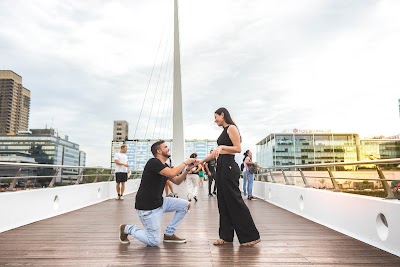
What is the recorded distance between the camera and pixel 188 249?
4031 millimetres

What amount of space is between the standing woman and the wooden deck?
18 centimetres

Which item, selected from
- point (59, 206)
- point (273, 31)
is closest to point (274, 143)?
point (273, 31)

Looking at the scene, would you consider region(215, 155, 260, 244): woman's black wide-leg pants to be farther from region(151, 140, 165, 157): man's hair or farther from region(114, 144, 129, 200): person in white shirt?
region(114, 144, 129, 200): person in white shirt

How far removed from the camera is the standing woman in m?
4.17

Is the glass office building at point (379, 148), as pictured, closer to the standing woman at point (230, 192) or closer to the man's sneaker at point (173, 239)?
the standing woman at point (230, 192)

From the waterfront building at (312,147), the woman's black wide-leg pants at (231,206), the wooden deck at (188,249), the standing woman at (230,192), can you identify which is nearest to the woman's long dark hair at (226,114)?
the standing woman at (230,192)

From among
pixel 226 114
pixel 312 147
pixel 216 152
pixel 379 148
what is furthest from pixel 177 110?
pixel 379 148

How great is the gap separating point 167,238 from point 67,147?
17744 cm

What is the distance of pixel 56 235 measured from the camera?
4.92 metres

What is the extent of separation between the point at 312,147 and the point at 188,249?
110146 mm

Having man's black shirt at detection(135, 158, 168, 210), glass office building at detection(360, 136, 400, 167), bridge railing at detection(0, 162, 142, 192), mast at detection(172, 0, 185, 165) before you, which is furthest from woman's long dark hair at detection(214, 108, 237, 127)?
glass office building at detection(360, 136, 400, 167)

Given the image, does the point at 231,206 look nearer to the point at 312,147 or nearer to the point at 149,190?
the point at 149,190

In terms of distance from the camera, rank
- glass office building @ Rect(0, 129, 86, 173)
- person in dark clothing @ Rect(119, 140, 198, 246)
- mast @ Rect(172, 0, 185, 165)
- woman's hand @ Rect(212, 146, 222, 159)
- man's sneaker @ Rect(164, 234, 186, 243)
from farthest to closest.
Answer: glass office building @ Rect(0, 129, 86, 173)
mast @ Rect(172, 0, 185, 165)
man's sneaker @ Rect(164, 234, 186, 243)
person in dark clothing @ Rect(119, 140, 198, 246)
woman's hand @ Rect(212, 146, 222, 159)

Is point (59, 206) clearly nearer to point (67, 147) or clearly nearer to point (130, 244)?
point (130, 244)
